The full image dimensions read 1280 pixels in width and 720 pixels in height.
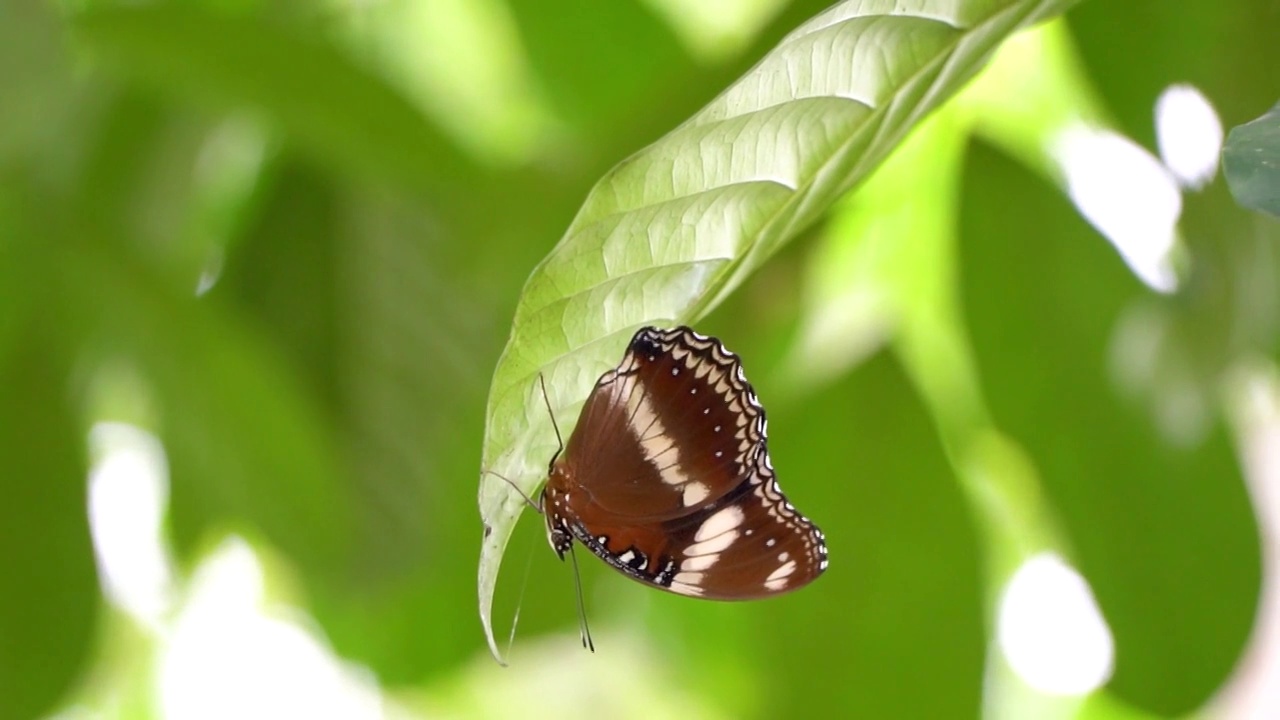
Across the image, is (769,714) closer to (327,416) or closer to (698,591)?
(698,591)

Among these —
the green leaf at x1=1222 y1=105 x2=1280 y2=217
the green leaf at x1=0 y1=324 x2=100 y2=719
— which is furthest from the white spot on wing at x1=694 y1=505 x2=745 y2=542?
the green leaf at x1=0 y1=324 x2=100 y2=719

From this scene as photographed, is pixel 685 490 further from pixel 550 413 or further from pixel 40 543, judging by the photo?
pixel 40 543

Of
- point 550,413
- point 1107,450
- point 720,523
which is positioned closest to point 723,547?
point 720,523

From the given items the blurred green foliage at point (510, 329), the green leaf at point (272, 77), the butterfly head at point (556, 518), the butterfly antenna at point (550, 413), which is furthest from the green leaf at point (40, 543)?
the butterfly antenna at point (550, 413)

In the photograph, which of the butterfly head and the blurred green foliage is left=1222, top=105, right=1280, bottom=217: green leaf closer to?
the butterfly head

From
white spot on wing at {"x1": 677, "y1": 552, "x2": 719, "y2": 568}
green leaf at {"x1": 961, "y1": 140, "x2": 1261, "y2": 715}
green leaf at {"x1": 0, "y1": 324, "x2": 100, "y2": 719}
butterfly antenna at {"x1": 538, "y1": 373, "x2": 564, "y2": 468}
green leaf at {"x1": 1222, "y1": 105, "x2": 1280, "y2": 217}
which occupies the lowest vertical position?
green leaf at {"x1": 0, "y1": 324, "x2": 100, "y2": 719}
